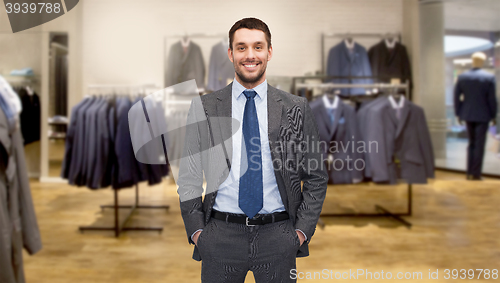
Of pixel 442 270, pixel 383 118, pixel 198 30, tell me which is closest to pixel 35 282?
pixel 198 30

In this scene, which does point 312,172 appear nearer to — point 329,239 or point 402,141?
point 329,239

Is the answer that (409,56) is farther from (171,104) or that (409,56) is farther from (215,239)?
(215,239)

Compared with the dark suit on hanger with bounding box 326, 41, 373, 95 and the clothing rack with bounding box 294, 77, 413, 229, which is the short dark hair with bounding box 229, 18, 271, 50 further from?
the clothing rack with bounding box 294, 77, 413, 229

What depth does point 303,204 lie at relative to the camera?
1.15m

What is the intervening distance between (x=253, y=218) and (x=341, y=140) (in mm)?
1201

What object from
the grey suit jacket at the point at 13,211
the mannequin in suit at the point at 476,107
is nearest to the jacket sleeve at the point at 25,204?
the grey suit jacket at the point at 13,211

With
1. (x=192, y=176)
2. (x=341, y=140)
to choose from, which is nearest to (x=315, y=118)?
(x=192, y=176)

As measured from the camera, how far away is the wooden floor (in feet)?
6.53

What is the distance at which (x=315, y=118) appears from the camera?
56.4 inches

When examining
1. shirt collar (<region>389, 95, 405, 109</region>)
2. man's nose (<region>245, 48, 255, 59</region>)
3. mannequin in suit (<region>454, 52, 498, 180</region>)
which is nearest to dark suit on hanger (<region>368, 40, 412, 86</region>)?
shirt collar (<region>389, 95, 405, 109</region>)

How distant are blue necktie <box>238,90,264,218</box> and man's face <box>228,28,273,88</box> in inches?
2.8

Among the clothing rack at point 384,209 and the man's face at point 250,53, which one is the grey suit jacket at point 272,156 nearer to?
the man's face at point 250,53

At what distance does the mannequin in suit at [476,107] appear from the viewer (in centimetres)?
221

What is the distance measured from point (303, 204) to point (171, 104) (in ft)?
2.19
